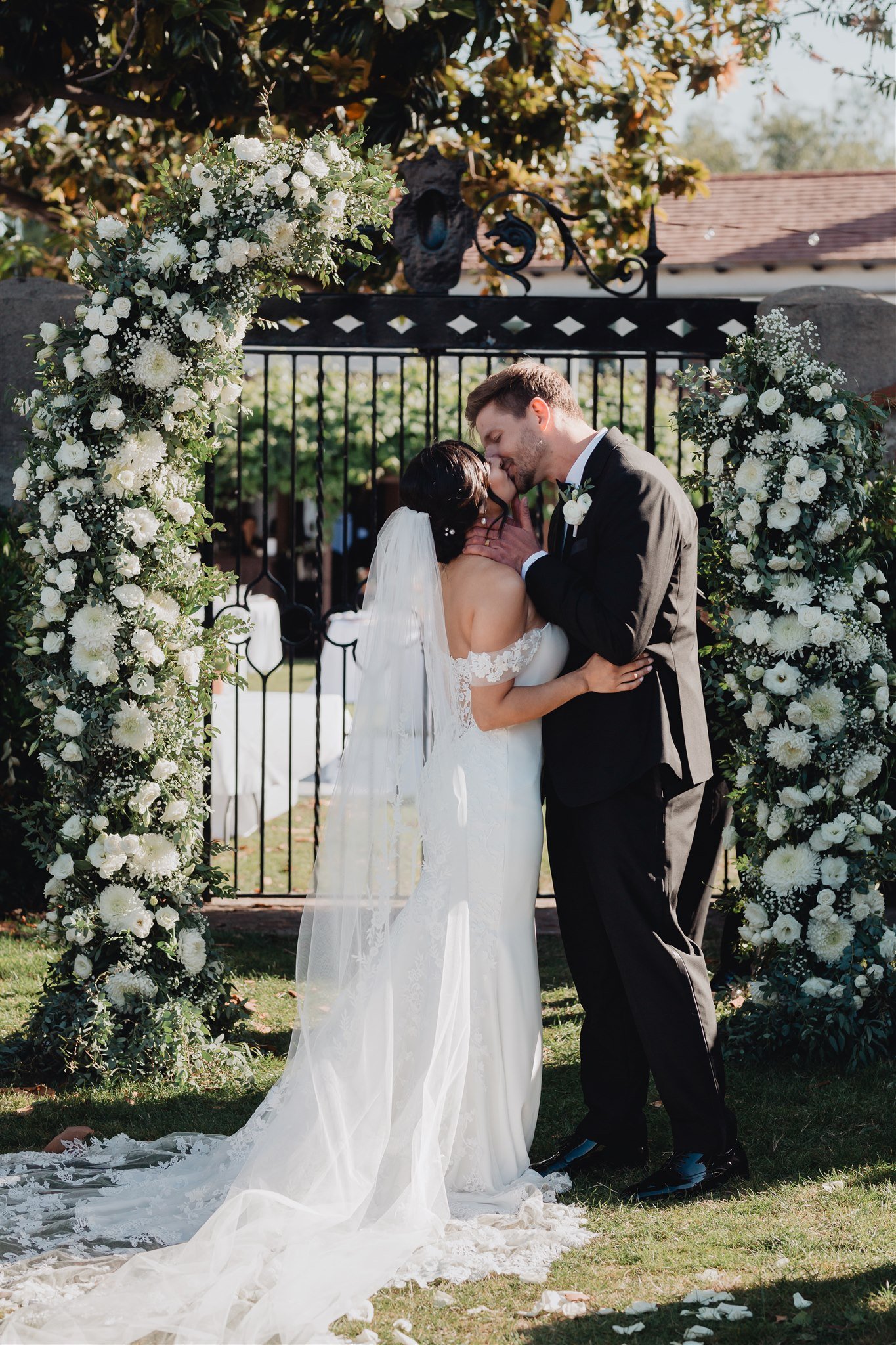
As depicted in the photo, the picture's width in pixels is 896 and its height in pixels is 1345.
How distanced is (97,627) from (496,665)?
1412mm

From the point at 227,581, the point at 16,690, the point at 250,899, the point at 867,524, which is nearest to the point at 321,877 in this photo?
the point at 227,581

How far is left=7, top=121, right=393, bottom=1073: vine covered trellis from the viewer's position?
4098mm

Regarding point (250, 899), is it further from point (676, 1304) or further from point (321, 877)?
point (676, 1304)

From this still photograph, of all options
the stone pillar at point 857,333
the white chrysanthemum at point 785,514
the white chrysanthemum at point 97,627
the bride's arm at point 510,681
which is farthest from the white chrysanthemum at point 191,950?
the stone pillar at point 857,333

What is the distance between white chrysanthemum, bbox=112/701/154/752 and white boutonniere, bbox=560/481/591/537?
1.57 metres

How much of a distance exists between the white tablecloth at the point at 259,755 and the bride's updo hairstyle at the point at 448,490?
273 centimetres

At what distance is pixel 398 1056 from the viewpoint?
3469mm

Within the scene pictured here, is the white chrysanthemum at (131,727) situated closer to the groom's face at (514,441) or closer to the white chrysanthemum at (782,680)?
the groom's face at (514,441)

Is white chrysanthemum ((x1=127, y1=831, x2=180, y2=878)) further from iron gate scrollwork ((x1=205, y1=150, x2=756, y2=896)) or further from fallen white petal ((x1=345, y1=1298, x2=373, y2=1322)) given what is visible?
fallen white petal ((x1=345, y1=1298, x2=373, y2=1322))

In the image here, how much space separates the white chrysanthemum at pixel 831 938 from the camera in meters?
4.33

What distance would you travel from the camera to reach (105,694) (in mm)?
4238

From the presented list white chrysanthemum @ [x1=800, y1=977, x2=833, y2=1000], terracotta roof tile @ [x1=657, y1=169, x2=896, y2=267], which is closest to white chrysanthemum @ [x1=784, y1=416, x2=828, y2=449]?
white chrysanthemum @ [x1=800, y1=977, x2=833, y2=1000]

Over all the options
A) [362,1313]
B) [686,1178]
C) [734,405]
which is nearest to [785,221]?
[734,405]

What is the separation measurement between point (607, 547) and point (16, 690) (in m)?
3.64
